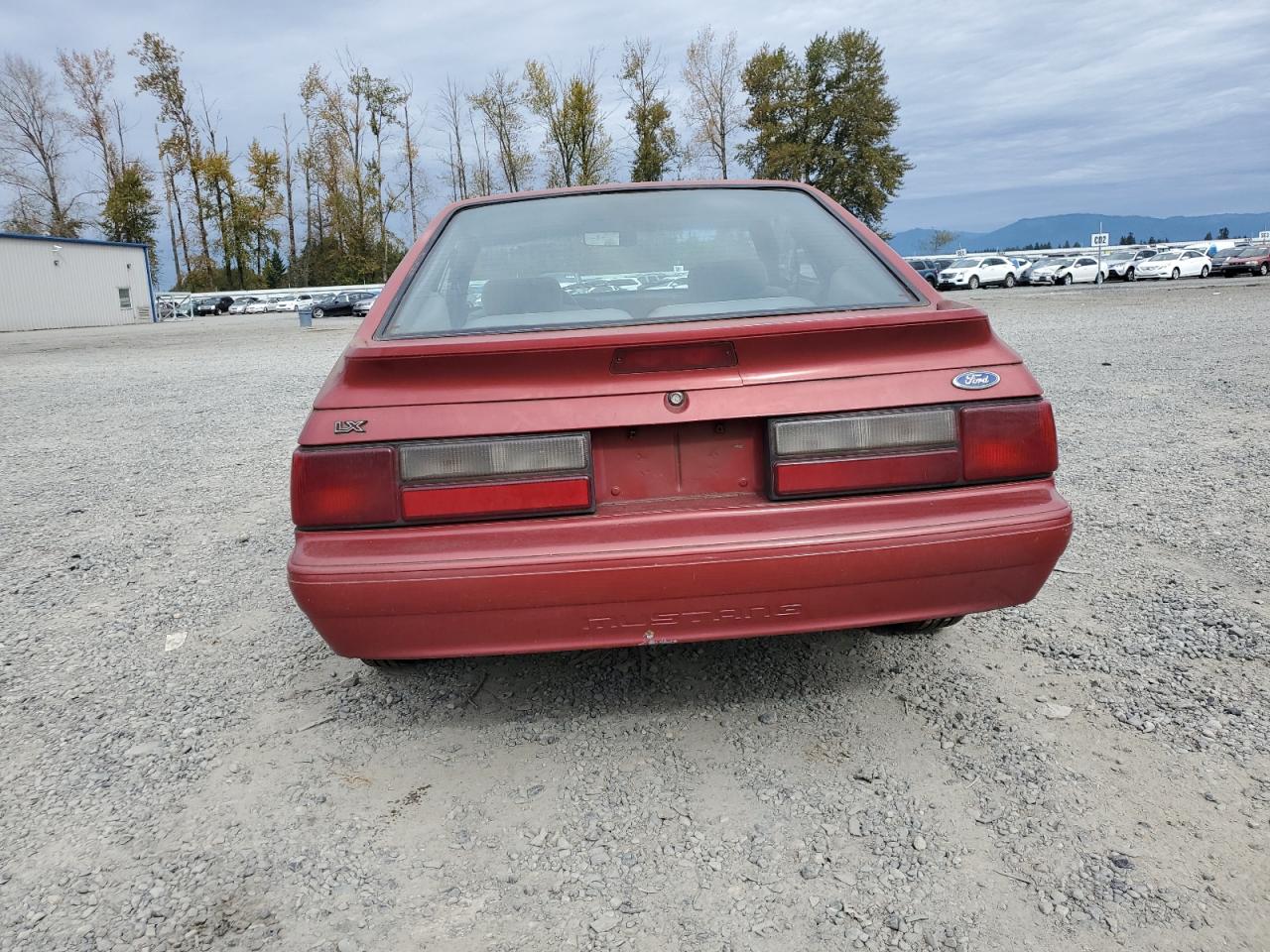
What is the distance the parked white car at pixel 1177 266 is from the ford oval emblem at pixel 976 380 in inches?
1538

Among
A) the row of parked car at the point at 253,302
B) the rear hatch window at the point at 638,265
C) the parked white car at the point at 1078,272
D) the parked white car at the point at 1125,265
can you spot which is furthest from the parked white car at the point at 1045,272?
the rear hatch window at the point at 638,265

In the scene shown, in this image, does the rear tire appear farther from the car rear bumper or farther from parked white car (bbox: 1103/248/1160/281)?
parked white car (bbox: 1103/248/1160/281)

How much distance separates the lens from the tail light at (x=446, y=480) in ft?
6.89

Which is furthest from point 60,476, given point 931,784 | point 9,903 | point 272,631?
point 931,784

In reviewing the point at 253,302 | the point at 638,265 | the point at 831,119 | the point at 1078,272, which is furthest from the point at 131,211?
the point at 638,265

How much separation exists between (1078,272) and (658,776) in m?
41.1

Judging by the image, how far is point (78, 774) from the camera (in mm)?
2438

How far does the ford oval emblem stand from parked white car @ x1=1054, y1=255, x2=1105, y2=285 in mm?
39682

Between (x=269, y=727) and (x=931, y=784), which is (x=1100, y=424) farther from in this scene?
(x=269, y=727)

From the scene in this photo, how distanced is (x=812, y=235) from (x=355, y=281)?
6122 centimetres

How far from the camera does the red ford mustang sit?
2.08 meters

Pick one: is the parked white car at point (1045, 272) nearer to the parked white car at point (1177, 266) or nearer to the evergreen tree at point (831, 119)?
the parked white car at point (1177, 266)

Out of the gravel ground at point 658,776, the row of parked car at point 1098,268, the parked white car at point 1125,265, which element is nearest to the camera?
the gravel ground at point 658,776

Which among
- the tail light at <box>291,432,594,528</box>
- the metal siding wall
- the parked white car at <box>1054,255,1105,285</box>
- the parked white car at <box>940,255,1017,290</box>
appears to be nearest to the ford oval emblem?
the tail light at <box>291,432,594,528</box>
